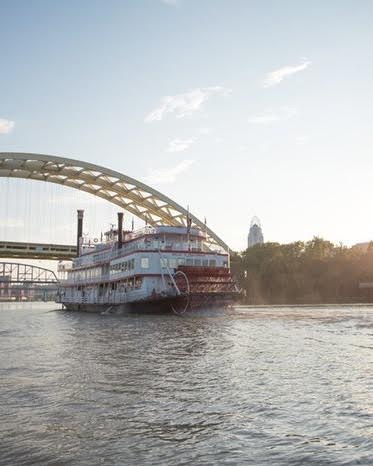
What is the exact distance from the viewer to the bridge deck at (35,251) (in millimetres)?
90000

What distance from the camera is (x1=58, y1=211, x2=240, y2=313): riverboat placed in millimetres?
44312

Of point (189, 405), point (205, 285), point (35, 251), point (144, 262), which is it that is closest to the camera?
point (189, 405)

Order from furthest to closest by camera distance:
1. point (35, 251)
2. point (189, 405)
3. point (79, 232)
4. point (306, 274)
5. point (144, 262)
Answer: point (306, 274)
point (35, 251)
point (79, 232)
point (144, 262)
point (189, 405)

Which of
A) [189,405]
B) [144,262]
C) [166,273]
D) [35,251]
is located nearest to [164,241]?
[144,262]

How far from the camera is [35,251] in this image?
91.2m

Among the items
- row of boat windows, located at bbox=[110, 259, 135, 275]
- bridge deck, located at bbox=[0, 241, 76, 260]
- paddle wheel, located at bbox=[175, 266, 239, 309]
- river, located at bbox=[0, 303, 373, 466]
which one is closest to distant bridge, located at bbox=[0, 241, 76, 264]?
bridge deck, located at bbox=[0, 241, 76, 260]

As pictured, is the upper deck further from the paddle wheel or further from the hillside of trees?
the hillside of trees

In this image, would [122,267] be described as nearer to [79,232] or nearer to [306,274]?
[79,232]

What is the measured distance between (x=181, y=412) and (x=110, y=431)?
1713 mm

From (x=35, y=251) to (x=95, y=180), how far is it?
1971cm

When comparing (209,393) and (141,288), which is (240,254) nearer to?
(141,288)

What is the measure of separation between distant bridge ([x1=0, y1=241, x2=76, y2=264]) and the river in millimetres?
71928

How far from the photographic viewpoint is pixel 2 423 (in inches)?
403

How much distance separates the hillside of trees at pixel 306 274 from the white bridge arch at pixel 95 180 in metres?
18.3
